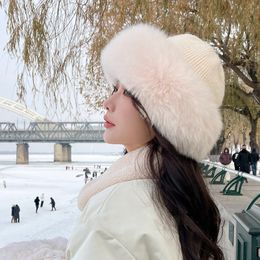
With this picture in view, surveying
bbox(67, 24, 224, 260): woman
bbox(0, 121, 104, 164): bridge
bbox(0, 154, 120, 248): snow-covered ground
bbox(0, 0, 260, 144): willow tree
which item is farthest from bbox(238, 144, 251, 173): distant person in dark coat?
bbox(0, 121, 104, 164): bridge

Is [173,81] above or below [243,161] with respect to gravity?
above

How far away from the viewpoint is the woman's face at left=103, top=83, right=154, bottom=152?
3.85 ft

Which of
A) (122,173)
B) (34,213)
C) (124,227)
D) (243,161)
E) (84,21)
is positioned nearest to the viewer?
(124,227)

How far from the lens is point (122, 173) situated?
1091mm

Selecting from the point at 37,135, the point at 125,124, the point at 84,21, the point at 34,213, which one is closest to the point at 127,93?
the point at 125,124

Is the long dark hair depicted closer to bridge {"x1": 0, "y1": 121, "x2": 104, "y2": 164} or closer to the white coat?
the white coat

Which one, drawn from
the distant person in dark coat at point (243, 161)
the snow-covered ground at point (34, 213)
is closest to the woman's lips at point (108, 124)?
the snow-covered ground at point (34, 213)

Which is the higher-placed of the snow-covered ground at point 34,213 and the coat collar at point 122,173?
the coat collar at point 122,173

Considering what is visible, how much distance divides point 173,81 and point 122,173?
0.83 feet

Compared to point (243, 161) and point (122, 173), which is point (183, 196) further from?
point (243, 161)

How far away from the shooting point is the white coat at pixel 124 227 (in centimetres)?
96

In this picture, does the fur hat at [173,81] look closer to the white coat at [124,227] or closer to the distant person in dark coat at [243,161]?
the white coat at [124,227]

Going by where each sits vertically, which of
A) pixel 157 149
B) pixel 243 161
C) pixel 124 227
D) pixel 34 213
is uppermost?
pixel 157 149

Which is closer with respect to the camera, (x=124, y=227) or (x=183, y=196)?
(x=124, y=227)
